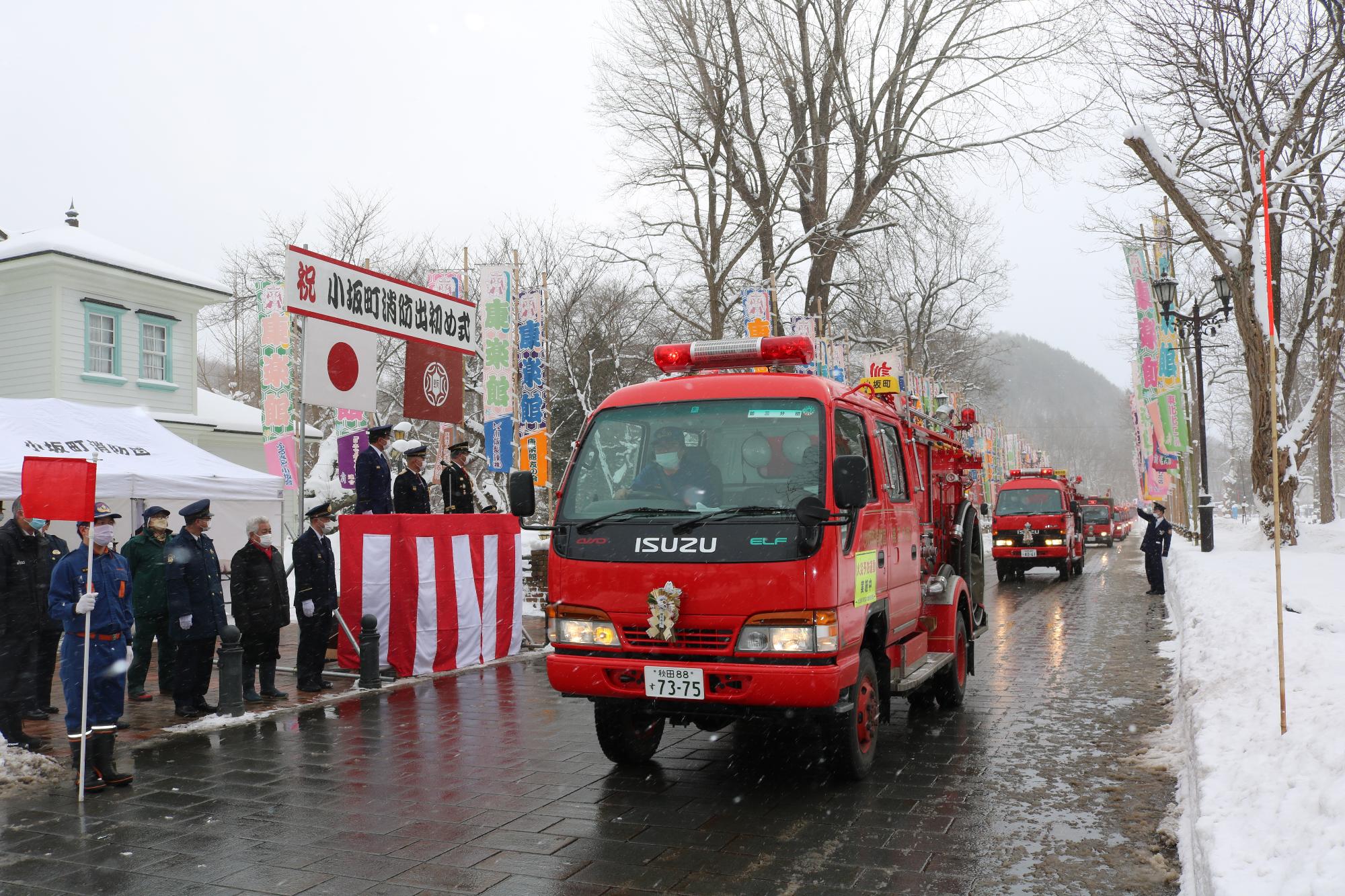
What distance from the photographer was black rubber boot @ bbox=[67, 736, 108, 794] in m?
6.52

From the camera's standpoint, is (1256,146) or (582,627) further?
(1256,146)

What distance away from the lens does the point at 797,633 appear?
5.57 meters

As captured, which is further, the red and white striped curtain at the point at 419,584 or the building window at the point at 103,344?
the building window at the point at 103,344

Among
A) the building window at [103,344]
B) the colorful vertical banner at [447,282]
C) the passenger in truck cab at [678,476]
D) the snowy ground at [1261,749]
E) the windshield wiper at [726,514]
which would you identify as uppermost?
the colorful vertical banner at [447,282]

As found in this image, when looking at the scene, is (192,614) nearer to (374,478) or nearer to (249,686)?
(249,686)

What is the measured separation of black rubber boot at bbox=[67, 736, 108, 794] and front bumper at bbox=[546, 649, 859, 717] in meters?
3.33

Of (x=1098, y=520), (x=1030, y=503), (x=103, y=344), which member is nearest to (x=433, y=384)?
(x=103, y=344)

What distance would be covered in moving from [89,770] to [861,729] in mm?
5363

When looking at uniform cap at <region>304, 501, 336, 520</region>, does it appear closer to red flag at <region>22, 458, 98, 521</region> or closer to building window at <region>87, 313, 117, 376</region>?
red flag at <region>22, 458, 98, 521</region>

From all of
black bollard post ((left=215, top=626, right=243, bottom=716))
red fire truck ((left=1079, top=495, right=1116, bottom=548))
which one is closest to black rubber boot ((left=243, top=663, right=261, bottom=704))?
black bollard post ((left=215, top=626, right=243, bottom=716))

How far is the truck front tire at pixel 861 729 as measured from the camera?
19.9 feet

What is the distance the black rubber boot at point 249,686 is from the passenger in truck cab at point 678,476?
544cm

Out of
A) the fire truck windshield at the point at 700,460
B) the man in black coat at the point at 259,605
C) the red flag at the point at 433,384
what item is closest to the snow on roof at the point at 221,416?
the red flag at the point at 433,384

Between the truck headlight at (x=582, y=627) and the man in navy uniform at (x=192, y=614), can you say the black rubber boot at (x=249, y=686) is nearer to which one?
the man in navy uniform at (x=192, y=614)
